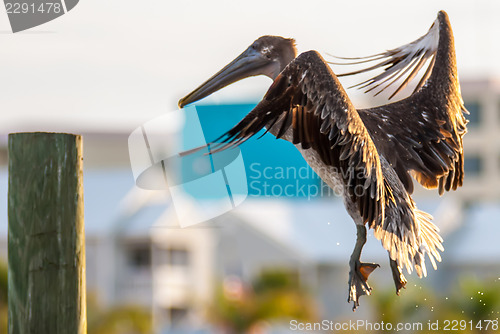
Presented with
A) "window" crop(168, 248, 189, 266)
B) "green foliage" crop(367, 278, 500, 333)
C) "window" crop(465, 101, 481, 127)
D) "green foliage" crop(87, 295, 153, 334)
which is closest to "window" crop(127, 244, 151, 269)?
"window" crop(168, 248, 189, 266)

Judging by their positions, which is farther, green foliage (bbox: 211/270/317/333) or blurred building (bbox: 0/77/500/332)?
blurred building (bbox: 0/77/500/332)

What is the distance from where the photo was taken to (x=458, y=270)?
146ft

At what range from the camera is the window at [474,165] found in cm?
7349

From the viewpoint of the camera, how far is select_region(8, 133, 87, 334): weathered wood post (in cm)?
411

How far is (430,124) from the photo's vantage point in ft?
19.3

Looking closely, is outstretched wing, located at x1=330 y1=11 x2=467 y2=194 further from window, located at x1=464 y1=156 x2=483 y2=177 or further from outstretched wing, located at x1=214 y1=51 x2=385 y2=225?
window, located at x1=464 y1=156 x2=483 y2=177

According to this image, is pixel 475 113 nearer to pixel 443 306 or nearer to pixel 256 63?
pixel 443 306

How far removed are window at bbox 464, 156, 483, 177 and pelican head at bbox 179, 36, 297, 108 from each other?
70.1 meters

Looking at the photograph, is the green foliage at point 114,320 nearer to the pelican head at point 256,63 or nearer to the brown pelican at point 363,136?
the brown pelican at point 363,136

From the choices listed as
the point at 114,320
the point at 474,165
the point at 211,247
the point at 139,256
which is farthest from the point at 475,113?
the point at 114,320

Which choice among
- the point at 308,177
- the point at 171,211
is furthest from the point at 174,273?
the point at 308,177

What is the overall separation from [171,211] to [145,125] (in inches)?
1455

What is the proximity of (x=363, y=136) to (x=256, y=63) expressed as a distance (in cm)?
72

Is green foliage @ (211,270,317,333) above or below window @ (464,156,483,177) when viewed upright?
below
